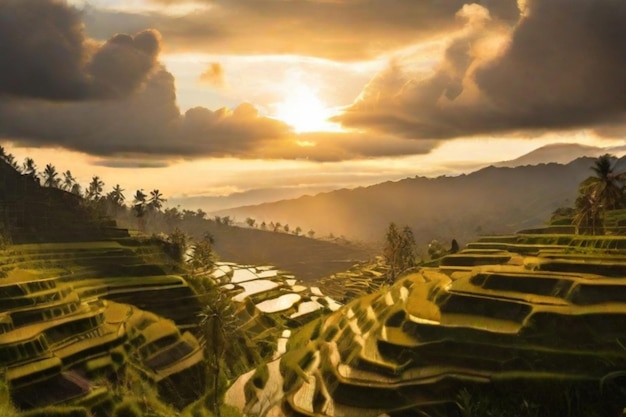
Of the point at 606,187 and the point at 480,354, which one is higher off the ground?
the point at 606,187

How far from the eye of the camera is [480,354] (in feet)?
138

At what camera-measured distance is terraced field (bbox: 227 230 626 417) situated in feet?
125

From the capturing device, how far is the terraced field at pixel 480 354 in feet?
125

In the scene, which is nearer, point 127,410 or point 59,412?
point 59,412

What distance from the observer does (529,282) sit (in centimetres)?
4841

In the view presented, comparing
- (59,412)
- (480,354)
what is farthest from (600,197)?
(59,412)

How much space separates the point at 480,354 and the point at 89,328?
4270 centimetres

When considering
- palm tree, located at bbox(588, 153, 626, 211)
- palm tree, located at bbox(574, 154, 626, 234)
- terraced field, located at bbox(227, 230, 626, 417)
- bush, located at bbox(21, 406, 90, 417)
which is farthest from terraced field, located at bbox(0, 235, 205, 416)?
palm tree, located at bbox(588, 153, 626, 211)

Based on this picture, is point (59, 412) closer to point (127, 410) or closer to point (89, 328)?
point (127, 410)

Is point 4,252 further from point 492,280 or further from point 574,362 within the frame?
point 574,362

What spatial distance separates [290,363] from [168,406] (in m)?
13.5

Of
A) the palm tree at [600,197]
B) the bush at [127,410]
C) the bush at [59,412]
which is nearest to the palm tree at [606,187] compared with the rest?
the palm tree at [600,197]

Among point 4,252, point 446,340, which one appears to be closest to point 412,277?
point 446,340

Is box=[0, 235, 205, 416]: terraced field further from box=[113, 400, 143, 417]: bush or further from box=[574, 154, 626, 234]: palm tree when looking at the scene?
box=[574, 154, 626, 234]: palm tree
